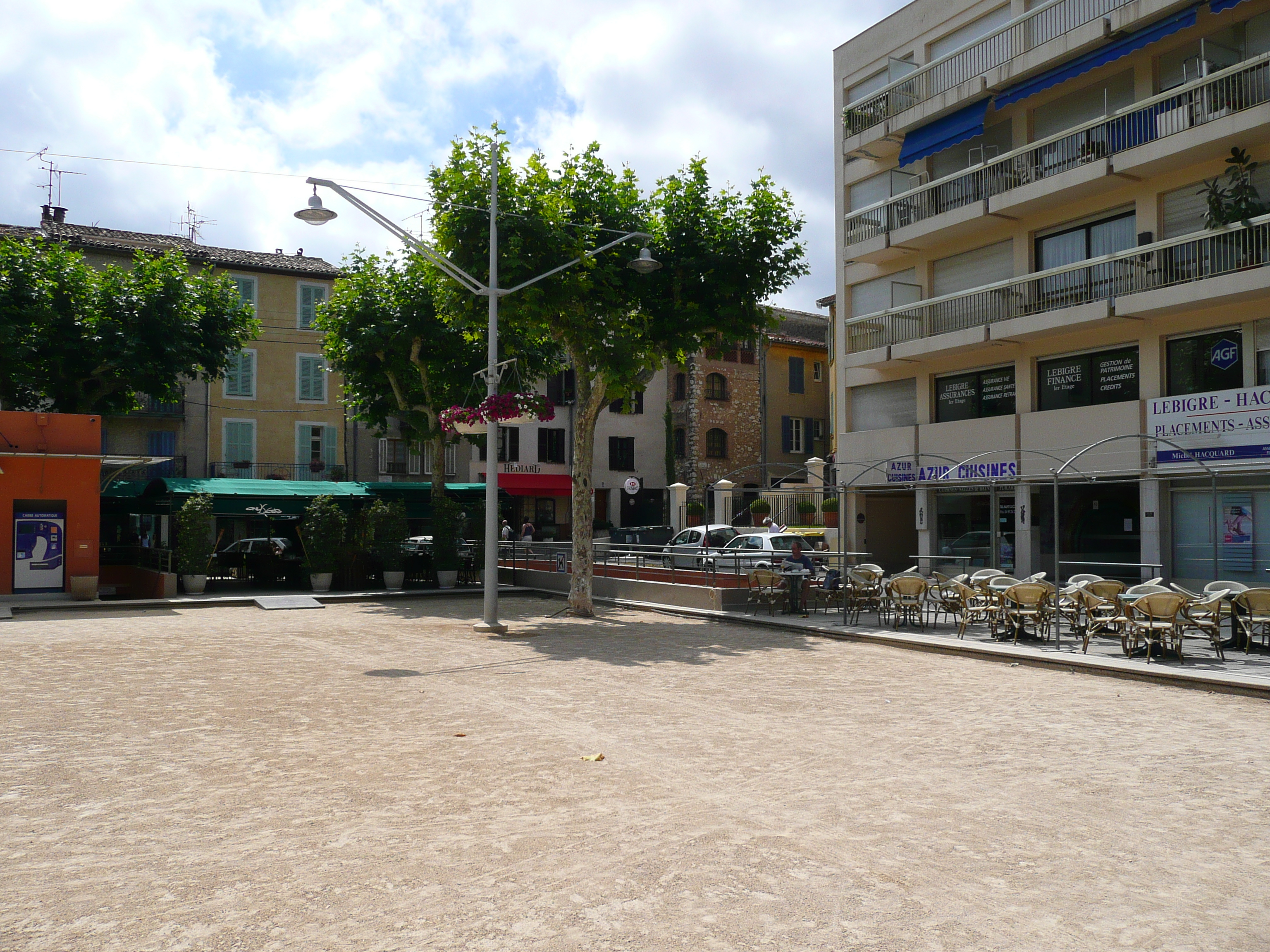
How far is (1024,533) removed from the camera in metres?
22.5

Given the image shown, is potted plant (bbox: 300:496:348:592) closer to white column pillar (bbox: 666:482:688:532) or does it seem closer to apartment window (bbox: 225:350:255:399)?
white column pillar (bbox: 666:482:688:532)

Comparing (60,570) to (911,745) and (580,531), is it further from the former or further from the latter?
(911,745)

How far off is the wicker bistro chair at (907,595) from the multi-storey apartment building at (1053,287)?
197cm

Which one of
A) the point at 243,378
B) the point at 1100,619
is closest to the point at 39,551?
the point at 243,378

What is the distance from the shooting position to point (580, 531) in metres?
19.1

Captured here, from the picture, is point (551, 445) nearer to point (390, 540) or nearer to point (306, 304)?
point (306, 304)

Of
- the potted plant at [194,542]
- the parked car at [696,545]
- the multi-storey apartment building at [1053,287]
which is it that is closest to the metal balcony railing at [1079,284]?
the multi-storey apartment building at [1053,287]

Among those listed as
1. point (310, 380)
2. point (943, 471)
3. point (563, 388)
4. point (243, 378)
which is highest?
point (563, 388)

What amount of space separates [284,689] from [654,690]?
154 inches

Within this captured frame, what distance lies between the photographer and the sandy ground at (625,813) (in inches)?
170

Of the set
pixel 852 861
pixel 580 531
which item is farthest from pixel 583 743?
pixel 580 531

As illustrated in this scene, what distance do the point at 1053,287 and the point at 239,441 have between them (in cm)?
3091

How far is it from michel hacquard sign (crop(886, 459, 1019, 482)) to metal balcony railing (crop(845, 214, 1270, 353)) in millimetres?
3244

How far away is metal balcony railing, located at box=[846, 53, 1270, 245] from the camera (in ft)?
61.1
